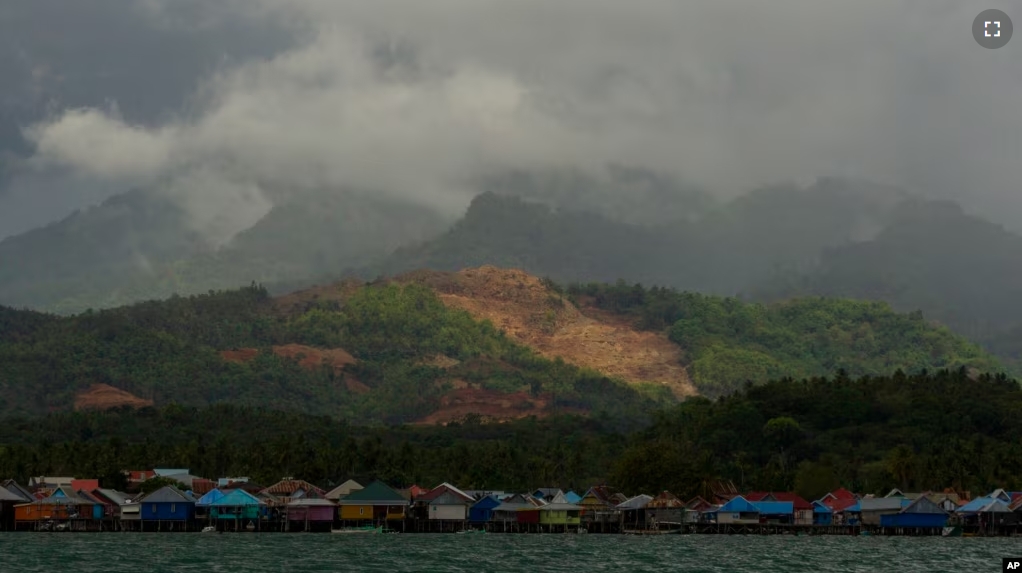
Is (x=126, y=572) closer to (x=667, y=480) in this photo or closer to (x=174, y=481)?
(x=174, y=481)

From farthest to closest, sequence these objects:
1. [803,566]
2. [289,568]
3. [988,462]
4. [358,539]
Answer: [988,462] < [358,539] < [803,566] < [289,568]

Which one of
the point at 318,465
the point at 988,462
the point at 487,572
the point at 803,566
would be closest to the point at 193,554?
the point at 487,572

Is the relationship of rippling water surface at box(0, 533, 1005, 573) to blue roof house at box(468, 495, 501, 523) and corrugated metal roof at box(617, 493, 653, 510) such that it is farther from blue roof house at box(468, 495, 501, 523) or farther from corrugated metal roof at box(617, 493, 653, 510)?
corrugated metal roof at box(617, 493, 653, 510)

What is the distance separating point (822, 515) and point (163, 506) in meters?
80.8

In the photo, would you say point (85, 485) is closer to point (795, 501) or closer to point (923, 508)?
point (795, 501)

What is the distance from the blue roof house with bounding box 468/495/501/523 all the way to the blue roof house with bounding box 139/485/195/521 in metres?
34.0

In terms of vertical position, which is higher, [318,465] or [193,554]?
[318,465]

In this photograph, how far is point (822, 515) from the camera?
177125 millimetres

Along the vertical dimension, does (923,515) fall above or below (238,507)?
below

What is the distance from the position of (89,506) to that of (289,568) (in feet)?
243

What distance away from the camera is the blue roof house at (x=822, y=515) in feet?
579

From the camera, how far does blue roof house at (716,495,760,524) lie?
170250 mm

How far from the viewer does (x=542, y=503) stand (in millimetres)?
170875

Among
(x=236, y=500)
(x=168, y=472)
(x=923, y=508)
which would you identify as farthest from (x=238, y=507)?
(x=923, y=508)
